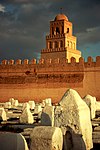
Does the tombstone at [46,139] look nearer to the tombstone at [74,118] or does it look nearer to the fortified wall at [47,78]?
the tombstone at [74,118]

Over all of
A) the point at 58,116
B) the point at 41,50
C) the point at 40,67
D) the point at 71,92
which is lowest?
the point at 58,116

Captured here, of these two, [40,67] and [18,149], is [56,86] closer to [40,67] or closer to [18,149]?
[40,67]

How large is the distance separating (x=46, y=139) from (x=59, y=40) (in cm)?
3366

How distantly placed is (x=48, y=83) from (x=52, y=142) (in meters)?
19.2

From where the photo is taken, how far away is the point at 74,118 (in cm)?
566

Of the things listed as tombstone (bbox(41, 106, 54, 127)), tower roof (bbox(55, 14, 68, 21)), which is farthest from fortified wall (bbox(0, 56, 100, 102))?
tombstone (bbox(41, 106, 54, 127))

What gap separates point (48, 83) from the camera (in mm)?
24188

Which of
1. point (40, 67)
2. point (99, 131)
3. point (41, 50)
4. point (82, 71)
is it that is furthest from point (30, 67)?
point (99, 131)

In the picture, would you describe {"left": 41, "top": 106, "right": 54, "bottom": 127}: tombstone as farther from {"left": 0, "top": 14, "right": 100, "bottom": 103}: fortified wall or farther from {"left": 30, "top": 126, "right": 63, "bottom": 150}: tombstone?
{"left": 0, "top": 14, "right": 100, "bottom": 103}: fortified wall

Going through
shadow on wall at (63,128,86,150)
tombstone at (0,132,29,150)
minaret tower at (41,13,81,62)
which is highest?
minaret tower at (41,13,81,62)

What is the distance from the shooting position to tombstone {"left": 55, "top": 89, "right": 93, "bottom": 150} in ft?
18.5

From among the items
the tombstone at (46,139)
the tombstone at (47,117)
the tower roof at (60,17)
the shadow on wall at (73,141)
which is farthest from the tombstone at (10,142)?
the tower roof at (60,17)

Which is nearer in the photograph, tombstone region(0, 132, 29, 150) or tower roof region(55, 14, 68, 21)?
tombstone region(0, 132, 29, 150)

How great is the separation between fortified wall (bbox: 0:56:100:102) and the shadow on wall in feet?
55.2
